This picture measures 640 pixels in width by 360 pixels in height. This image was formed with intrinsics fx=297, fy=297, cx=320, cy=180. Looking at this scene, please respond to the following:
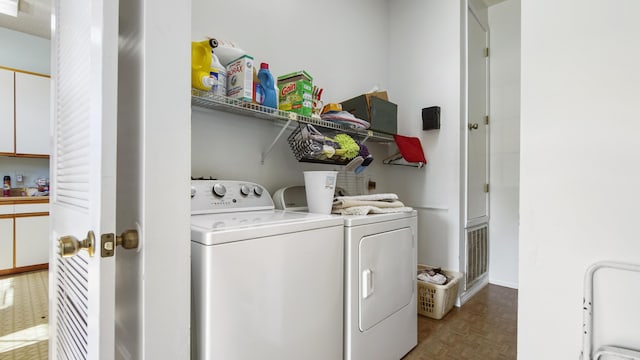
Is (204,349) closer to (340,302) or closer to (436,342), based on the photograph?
(340,302)

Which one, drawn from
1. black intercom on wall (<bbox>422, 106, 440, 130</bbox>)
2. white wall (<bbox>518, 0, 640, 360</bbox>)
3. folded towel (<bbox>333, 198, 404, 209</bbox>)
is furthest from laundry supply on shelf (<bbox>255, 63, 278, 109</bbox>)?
black intercom on wall (<bbox>422, 106, 440, 130</bbox>)

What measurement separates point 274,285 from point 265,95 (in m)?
0.97

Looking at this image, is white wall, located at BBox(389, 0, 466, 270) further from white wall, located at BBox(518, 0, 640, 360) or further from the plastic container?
the plastic container

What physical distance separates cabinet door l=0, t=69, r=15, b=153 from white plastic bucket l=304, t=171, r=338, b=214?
4.04m

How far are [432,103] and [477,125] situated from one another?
560 mm

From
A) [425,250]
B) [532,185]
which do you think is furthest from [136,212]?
[425,250]

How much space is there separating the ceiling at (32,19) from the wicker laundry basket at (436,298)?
13.8ft

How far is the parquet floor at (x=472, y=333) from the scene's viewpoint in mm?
1842

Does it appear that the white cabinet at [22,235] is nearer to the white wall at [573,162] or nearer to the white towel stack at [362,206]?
the white towel stack at [362,206]

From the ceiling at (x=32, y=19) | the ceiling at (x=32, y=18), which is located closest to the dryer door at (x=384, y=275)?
the ceiling at (x=32, y=18)

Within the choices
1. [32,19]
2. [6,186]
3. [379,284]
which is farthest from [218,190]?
[6,186]

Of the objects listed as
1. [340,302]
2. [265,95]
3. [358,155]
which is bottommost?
[340,302]

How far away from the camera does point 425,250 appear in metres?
2.76

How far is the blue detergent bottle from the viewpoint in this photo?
156cm
